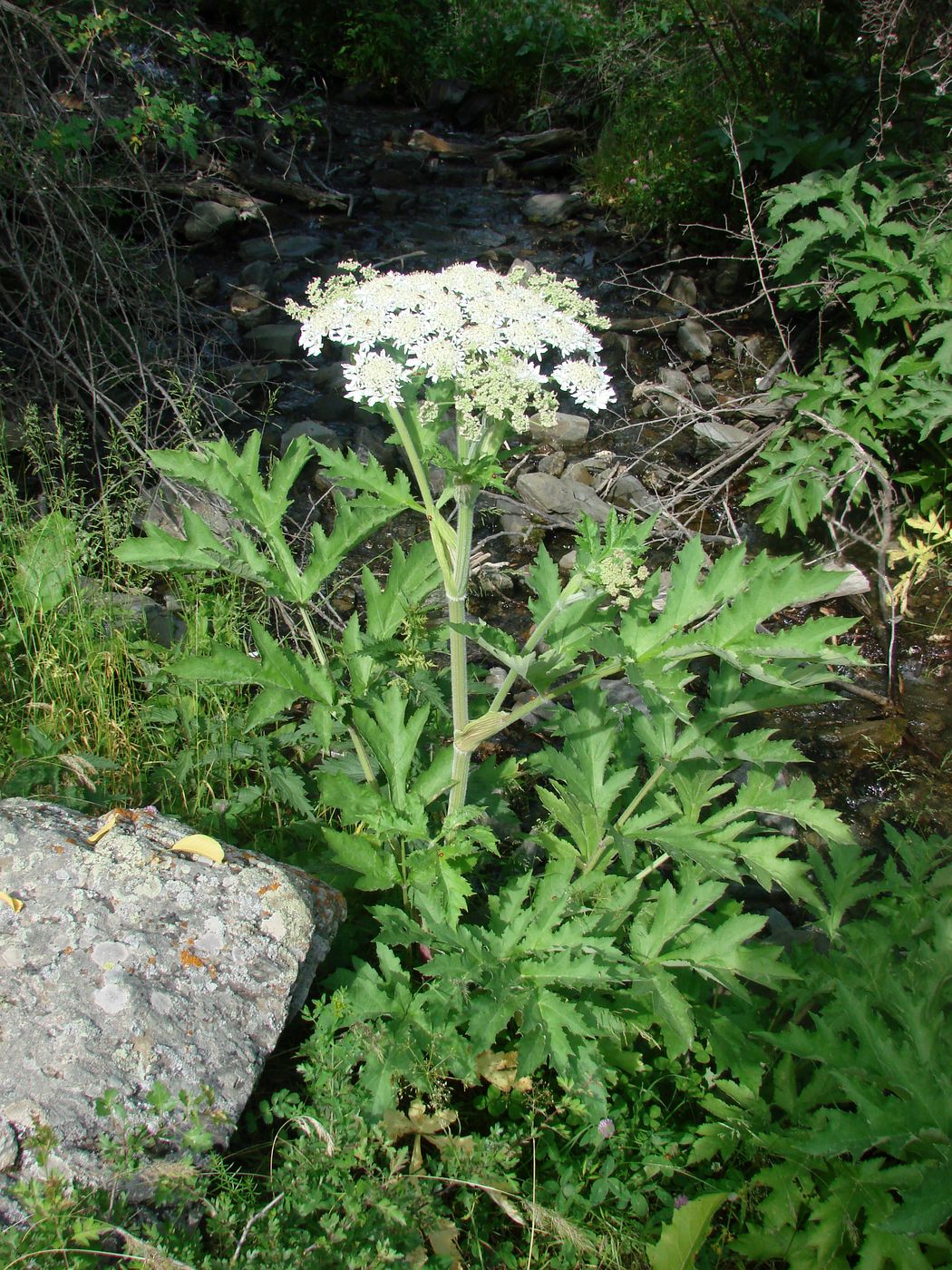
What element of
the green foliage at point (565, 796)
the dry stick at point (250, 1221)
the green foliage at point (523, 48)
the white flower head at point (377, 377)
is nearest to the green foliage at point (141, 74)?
the green foliage at point (565, 796)

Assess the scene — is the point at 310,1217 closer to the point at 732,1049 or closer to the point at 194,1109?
the point at 194,1109

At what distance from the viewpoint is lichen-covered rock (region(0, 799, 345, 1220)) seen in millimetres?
1729

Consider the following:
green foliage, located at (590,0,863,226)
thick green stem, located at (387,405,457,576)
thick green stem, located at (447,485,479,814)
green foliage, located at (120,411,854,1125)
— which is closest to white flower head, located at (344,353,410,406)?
thick green stem, located at (387,405,457,576)

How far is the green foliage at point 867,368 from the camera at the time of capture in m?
4.74

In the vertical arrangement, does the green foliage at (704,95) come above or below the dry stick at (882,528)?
above

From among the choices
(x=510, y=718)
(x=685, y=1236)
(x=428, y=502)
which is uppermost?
(x=428, y=502)

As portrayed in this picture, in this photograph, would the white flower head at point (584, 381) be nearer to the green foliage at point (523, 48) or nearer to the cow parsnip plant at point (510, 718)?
the cow parsnip plant at point (510, 718)

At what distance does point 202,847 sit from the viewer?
2.23 m

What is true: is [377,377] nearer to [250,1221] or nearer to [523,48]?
[250,1221]

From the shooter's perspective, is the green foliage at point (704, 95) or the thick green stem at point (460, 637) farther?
the green foliage at point (704, 95)

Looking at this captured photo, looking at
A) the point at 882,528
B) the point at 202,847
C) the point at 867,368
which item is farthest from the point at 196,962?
the point at 867,368

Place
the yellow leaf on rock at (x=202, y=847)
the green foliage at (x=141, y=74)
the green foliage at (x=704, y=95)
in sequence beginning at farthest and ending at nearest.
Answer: the green foliage at (x=704, y=95), the green foliage at (x=141, y=74), the yellow leaf on rock at (x=202, y=847)

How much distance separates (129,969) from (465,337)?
4.95 ft

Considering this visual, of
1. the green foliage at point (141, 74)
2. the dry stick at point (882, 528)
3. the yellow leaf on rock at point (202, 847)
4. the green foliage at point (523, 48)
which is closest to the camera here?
the yellow leaf on rock at point (202, 847)
